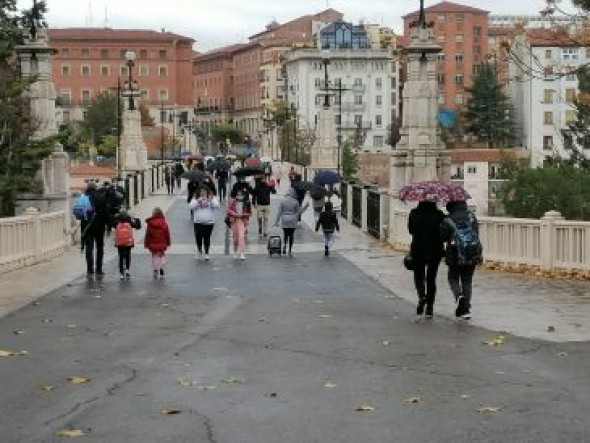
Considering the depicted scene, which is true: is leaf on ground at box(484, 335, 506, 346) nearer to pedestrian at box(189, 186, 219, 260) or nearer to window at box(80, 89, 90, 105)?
pedestrian at box(189, 186, 219, 260)

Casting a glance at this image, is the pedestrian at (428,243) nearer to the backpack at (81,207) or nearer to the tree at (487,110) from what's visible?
the backpack at (81,207)

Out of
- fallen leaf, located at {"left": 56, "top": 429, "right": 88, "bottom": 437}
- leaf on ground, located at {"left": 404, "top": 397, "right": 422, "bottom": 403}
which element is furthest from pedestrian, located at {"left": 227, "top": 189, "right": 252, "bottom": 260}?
fallen leaf, located at {"left": 56, "top": 429, "right": 88, "bottom": 437}

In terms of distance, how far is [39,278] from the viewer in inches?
807

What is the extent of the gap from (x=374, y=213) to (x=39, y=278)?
12.9 meters

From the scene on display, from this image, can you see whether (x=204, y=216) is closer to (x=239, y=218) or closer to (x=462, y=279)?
(x=239, y=218)

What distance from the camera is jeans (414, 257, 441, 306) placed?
14.9 metres

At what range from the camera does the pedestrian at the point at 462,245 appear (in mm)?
14539

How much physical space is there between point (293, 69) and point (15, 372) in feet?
489

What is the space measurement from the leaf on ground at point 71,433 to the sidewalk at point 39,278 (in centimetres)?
724

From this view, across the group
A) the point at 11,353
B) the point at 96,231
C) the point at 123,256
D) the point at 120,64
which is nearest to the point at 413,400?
the point at 11,353

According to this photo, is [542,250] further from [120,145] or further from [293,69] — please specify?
[293,69]

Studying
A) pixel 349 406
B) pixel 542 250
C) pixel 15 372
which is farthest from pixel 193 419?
pixel 542 250

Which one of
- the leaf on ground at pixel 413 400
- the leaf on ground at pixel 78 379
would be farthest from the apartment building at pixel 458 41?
the leaf on ground at pixel 413 400

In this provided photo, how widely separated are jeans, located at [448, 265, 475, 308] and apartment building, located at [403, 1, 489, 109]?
481 feet
